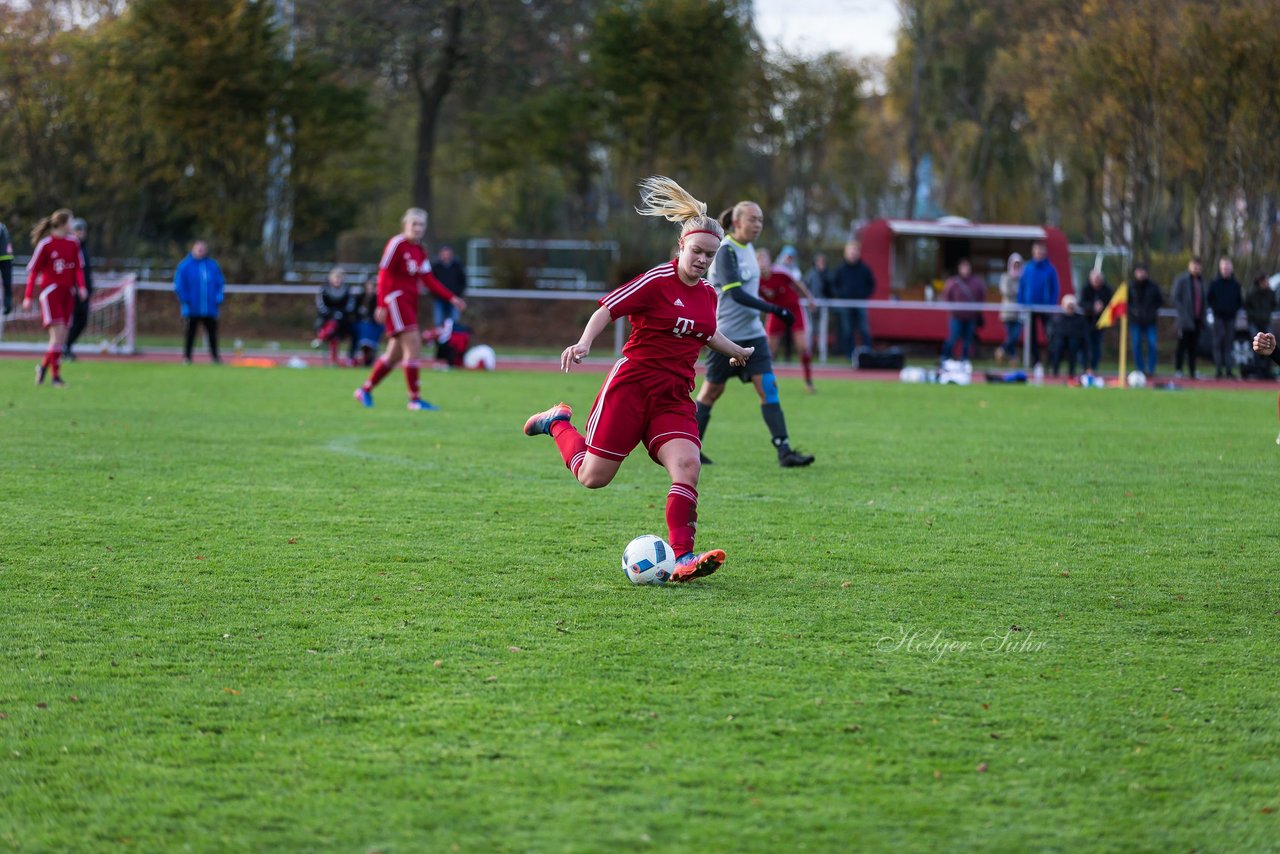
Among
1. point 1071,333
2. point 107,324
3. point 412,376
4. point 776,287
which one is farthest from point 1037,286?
point 107,324

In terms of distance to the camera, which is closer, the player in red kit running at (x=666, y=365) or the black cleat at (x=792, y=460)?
the player in red kit running at (x=666, y=365)

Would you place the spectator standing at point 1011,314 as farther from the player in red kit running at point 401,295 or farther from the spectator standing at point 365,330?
the player in red kit running at point 401,295

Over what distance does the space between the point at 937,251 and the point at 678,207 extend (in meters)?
25.3

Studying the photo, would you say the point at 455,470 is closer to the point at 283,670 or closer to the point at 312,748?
the point at 283,670

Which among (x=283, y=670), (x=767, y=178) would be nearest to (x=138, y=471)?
(x=283, y=670)

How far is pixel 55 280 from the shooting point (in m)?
17.0

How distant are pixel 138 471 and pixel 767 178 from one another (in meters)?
37.6

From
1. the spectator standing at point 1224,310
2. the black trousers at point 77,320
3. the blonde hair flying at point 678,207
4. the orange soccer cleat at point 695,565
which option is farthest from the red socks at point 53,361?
the spectator standing at point 1224,310

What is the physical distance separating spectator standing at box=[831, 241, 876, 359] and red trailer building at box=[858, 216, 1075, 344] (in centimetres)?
388

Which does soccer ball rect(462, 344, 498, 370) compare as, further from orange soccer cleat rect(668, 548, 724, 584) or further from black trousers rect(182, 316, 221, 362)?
orange soccer cleat rect(668, 548, 724, 584)

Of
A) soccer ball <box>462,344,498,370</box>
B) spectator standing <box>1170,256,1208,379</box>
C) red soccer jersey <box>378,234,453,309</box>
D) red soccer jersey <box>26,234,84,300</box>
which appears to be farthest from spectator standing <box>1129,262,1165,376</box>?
red soccer jersey <box>26,234,84,300</box>

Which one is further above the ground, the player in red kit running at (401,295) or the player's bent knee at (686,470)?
the player in red kit running at (401,295)

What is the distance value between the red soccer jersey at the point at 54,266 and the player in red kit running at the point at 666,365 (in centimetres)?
1211

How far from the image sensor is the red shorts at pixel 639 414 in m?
6.86
